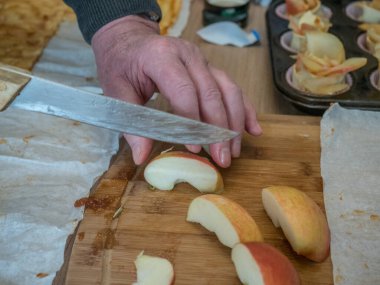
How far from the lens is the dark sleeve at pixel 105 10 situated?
1.59 meters

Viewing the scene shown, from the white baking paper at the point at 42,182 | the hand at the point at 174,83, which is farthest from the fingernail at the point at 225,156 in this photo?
the white baking paper at the point at 42,182

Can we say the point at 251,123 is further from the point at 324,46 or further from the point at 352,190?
the point at 324,46

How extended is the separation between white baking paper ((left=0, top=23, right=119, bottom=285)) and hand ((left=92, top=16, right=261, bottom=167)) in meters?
0.25

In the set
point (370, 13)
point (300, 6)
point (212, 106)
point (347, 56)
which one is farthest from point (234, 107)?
point (370, 13)

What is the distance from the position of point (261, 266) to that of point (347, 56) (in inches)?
45.2

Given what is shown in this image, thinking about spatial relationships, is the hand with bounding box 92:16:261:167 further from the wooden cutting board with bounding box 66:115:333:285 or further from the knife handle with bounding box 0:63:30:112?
the knife handle with bounding box 0:63:30:112

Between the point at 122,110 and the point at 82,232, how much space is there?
1.07ft

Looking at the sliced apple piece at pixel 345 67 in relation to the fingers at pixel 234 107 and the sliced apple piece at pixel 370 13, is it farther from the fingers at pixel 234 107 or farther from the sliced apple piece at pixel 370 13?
the sliced apple piece at pixel 370 13

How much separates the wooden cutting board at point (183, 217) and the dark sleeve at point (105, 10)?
1.52 ft

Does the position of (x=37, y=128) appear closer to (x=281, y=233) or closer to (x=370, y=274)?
(x=281, y=233)

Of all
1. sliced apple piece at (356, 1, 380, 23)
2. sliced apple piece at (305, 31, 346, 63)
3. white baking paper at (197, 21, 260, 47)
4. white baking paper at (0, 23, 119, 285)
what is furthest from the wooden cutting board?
sliced apple piece at (356, 1, 380, 23)

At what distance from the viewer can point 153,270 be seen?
3.65ft

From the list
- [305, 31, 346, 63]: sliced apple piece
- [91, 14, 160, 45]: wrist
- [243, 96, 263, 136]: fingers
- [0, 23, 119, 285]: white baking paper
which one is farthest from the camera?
[305, 31, 346, 63]: sliced apple piece

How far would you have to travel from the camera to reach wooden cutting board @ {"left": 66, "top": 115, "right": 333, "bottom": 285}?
1.13m
